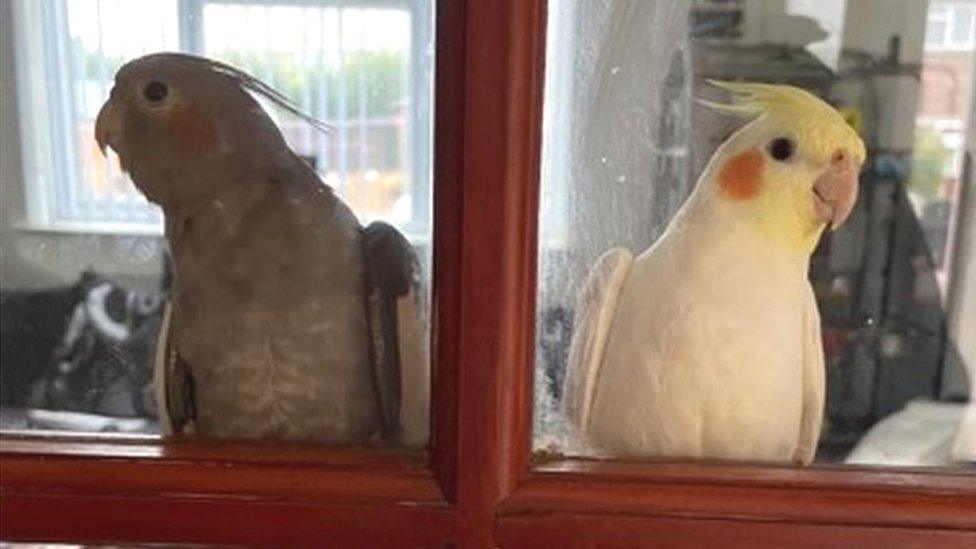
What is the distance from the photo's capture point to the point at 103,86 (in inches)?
19.7

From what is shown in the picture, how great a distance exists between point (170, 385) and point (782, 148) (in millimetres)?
293

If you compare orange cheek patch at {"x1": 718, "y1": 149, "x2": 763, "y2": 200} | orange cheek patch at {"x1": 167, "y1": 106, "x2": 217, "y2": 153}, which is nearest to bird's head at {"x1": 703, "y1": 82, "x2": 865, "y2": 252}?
orange cheek patch at {"x1": 718, "y1": 149, "x2": 763, "y2": 200}

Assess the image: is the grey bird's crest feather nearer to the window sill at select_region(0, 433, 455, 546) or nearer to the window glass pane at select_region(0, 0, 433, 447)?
the window glass pane at select_region(0, 0, 433, 447)

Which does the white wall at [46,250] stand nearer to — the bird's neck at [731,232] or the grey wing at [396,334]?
the grey wing at [396,334]

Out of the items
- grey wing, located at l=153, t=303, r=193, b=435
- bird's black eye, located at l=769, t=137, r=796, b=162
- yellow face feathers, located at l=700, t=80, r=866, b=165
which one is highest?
yellow face feathers, located at l=700, t=80, r=866, b=165

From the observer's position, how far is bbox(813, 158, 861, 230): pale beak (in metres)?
0.49

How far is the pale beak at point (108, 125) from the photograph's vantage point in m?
0.49

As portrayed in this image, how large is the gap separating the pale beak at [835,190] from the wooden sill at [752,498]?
0.12 metres

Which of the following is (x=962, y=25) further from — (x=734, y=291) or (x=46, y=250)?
(x=46, y=250)

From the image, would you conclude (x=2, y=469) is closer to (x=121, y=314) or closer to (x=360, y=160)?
(x=121, y=314)

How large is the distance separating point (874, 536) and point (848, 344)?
112 mm

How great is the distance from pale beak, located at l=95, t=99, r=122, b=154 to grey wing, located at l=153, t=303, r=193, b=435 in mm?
78

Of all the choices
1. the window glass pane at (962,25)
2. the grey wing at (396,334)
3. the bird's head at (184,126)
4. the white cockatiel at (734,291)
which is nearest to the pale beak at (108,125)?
the bird's head at (184,126)

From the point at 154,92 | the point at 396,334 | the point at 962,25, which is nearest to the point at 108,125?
the point at 154,92
